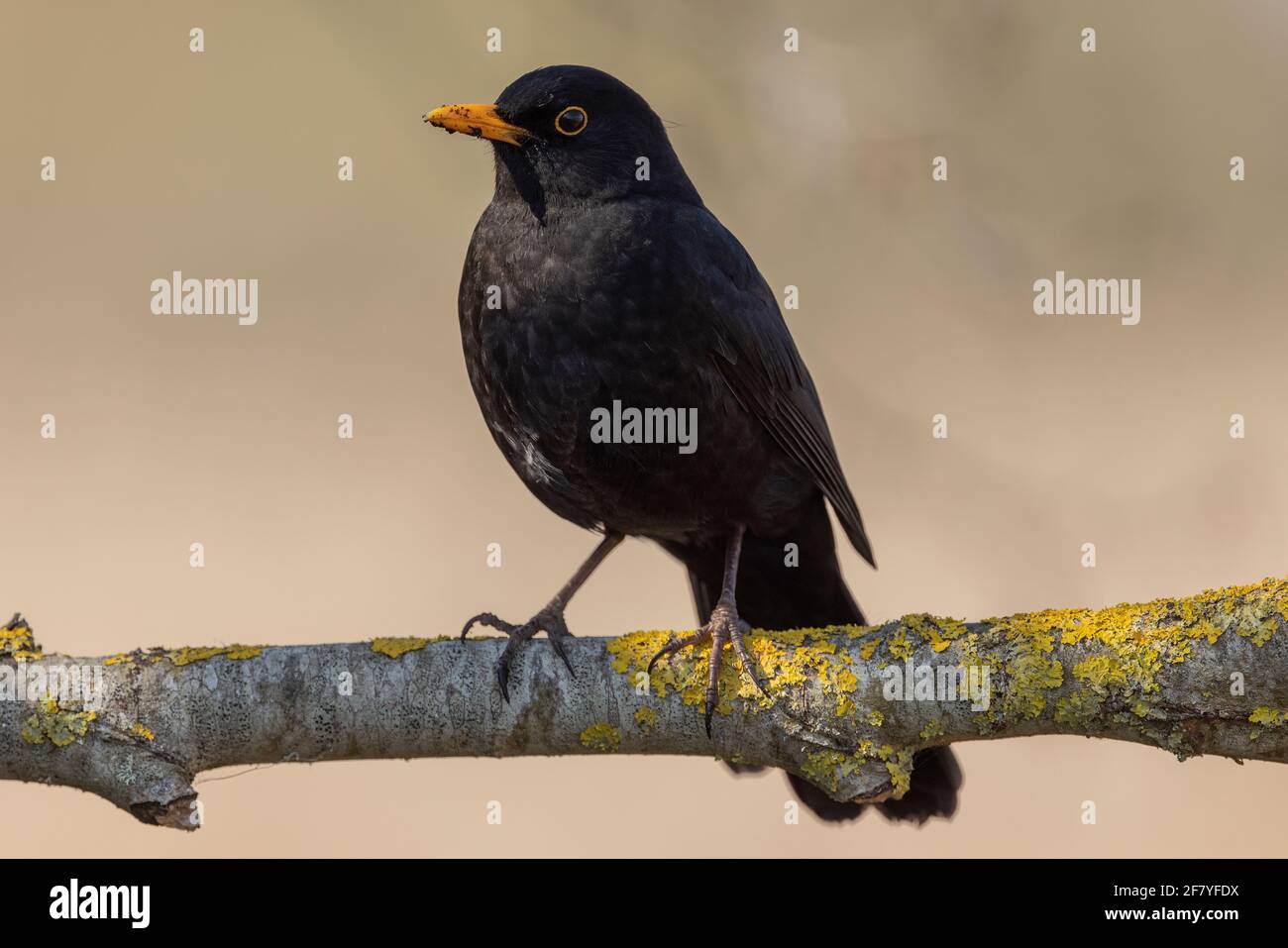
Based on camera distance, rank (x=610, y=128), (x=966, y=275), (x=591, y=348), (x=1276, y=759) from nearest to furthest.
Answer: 1. (x=1276, y=759)
2. (x=591, y=348)
3. (x=610, y=128)
4. (x=966, y=275)

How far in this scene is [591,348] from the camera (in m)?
4.18

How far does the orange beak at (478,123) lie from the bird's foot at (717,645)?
1.73 metres

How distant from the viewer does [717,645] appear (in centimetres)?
368

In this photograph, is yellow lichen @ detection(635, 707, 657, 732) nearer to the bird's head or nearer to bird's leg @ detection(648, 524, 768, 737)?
bird's leg @ detection(648, 524, 768, 737)

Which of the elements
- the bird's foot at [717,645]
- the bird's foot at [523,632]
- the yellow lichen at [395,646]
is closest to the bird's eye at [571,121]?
the bird's foot at [523,632]

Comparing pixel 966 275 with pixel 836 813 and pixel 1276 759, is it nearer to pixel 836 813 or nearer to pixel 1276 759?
pixel 836 813

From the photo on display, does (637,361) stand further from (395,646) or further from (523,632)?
(395,646)

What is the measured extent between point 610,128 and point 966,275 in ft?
6.81

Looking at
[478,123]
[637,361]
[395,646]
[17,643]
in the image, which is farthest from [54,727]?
[478,123]

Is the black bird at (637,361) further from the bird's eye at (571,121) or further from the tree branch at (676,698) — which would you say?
the tree branch at (676,698)

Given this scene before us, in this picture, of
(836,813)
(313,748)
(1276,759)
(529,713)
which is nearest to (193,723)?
(313,748)

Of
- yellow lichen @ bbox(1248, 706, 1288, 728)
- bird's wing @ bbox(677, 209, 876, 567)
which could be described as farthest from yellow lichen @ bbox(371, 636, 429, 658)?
yellow lichen @ bbox(1248, 706, 1288, 728)

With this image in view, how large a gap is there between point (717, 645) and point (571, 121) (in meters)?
1.90

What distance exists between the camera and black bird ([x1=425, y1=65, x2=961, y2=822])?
4227 mm
